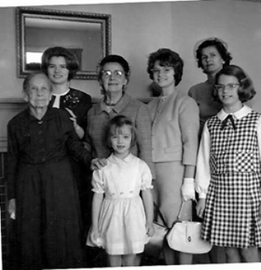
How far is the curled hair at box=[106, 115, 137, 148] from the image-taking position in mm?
1599

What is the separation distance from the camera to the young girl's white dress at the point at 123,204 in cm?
159

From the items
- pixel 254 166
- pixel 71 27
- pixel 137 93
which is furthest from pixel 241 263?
pixel 71 27

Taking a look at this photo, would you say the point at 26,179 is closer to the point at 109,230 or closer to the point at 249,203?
the point at 109,230

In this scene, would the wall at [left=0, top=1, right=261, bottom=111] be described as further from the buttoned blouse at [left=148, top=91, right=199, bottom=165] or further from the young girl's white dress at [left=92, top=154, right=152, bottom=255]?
the young girl's white dress at [left=92, top=154, right=152, bottom=255]

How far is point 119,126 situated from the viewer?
5.24 ft

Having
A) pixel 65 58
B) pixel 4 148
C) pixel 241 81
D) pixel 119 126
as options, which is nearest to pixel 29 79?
pixel 65 58

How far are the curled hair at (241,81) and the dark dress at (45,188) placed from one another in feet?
2.07

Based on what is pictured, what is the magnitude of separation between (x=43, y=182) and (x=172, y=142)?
1.76 feet

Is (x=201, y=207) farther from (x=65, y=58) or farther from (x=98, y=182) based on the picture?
(x=65, y=58)

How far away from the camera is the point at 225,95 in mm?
1589

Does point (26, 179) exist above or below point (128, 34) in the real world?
below

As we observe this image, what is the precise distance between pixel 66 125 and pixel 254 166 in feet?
2.47

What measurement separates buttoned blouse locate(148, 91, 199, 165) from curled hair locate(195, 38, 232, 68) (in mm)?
188

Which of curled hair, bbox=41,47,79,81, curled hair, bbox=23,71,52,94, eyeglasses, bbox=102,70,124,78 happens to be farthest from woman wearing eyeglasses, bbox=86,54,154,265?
curled hair, bbox=23,71,52,94
